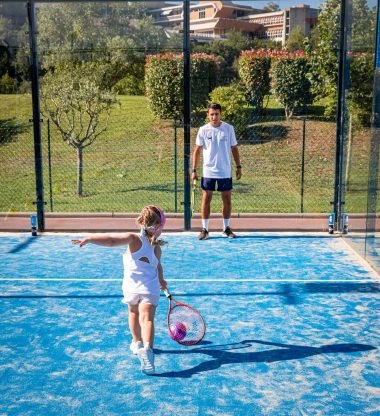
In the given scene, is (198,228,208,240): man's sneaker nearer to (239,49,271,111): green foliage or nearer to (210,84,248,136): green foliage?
(210,84,248,136): green foliage

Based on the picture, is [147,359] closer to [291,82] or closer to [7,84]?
A: [291,82]

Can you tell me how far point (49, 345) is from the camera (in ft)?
17.3

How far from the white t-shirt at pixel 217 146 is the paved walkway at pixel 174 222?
Answer: 1.22m

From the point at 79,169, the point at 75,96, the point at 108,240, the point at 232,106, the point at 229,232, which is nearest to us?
the point at 108,240

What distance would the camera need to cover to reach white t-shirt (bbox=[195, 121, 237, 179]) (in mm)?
9125

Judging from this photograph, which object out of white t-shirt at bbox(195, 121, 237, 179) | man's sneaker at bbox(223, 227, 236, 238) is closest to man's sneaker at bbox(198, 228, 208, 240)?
man's sneaker at bbox(223, 227, 236, 238)

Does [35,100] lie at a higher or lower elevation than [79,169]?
higher

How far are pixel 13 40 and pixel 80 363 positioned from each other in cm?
1488

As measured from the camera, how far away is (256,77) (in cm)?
1877

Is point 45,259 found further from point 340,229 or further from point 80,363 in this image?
point 340,229

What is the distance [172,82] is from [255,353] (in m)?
14.0

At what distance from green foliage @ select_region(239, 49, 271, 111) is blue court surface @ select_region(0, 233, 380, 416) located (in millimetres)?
10962

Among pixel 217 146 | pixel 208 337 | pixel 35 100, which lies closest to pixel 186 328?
pixel 208 337

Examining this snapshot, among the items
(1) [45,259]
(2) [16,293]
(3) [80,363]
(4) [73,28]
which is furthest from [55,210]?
(4) [73,28]
